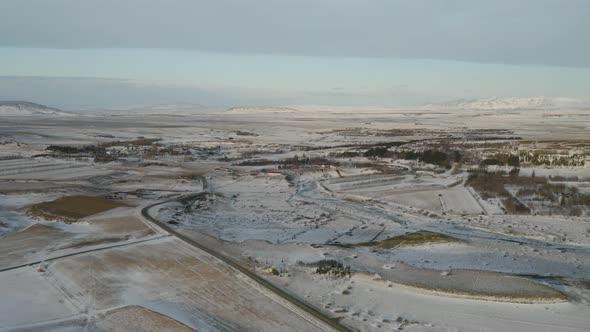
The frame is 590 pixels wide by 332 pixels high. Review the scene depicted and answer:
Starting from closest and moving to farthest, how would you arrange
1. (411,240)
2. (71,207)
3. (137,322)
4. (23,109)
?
(137,322)
(411,240)
(71,207)
(23,109)

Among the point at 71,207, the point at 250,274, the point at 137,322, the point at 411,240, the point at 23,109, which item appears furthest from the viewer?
the point at 23,109

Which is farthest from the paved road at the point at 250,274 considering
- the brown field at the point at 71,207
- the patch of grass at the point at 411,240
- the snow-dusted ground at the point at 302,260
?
the patch of grass at the point at 411,240

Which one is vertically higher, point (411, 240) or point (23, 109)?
point (411, 240)

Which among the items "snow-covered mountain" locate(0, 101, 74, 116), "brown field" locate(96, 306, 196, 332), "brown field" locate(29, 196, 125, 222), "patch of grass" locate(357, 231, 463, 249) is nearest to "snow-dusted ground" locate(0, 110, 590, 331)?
"brown field" locate(96, 306, 196, 332)

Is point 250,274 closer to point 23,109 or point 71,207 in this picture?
point 71,207

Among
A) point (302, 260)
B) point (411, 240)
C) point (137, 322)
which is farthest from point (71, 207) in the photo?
point (411, 240)

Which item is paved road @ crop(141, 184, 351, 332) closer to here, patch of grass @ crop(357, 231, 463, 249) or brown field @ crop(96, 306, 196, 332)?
brown field @ crop(96, 306, 196, 332)

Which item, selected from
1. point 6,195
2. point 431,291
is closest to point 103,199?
point 6,195
